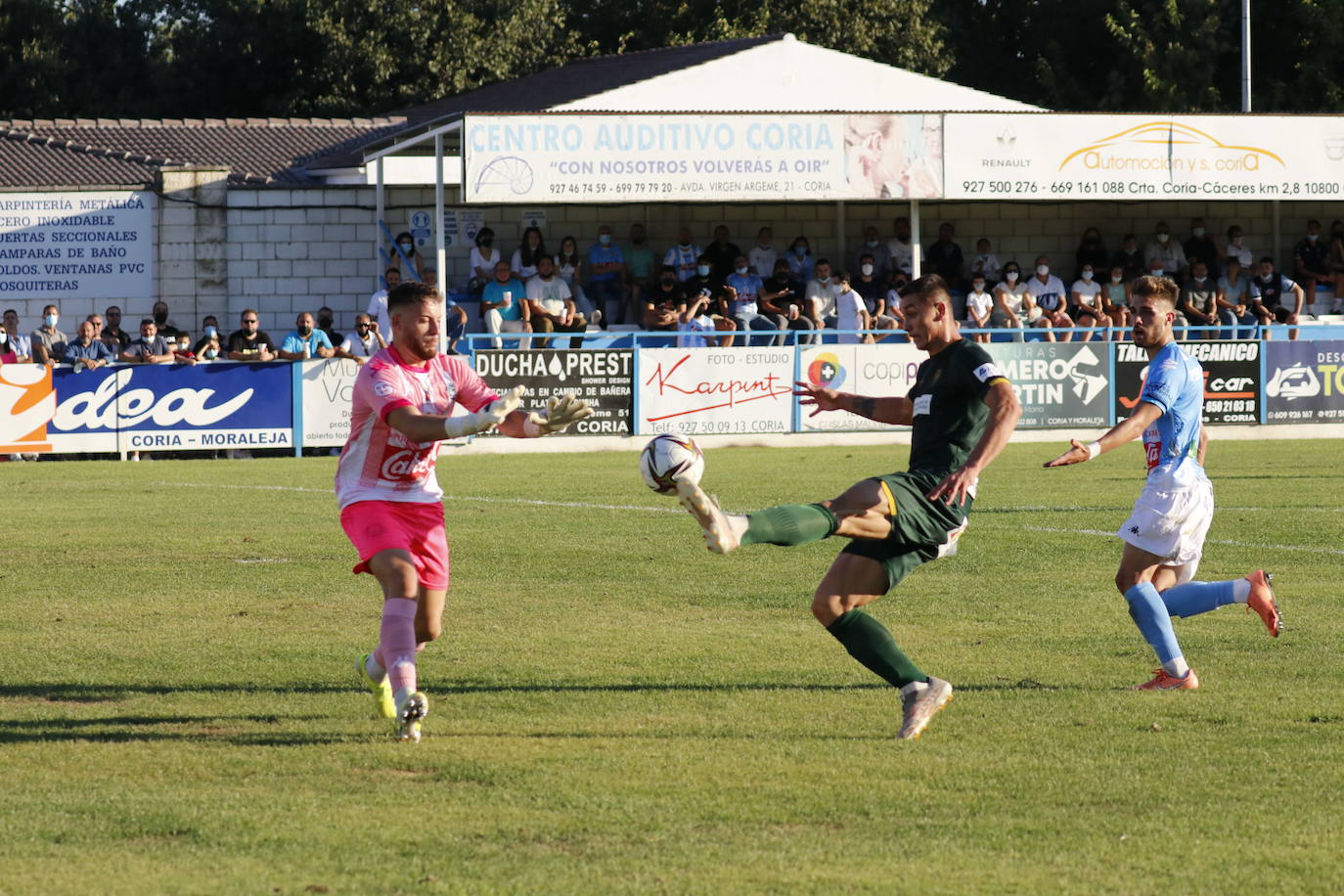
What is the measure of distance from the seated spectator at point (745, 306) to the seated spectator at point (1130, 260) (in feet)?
23.0

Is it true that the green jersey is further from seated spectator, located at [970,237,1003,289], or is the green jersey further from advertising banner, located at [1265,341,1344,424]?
seated spectator, located at [970,237,1003,289]

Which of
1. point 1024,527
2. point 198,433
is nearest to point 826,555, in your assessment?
point 1024,527

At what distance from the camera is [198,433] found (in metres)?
23.5

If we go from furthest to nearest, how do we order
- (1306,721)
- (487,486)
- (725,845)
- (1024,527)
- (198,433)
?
1. (198,433)
2. (487,486)
3. (1024,527)
4. (1306,721)
5. (725,845)

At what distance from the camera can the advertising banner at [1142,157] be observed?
28.6m

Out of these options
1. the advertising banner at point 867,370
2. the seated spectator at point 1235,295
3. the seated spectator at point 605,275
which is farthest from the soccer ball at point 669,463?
the seated spectator at point 1235,295

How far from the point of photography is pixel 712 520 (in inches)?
248

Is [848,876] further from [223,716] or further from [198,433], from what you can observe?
[198,433]

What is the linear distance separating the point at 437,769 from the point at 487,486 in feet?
42.8

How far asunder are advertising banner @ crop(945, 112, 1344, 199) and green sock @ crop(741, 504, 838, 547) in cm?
2248

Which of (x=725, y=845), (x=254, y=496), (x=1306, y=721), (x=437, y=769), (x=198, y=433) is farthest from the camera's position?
(x=198, y=433)

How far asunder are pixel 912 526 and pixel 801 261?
2306cm

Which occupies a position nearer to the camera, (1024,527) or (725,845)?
(725,845)

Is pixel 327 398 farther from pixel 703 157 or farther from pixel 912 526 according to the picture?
pixel 912 526
